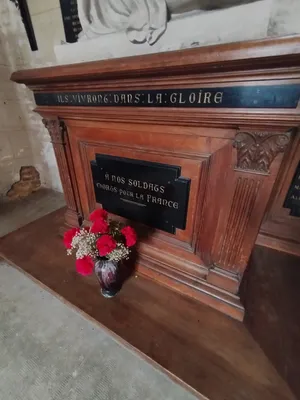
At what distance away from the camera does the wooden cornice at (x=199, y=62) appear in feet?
1.81

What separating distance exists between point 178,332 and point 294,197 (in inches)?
40.2

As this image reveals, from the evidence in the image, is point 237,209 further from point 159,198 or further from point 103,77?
point 103,77

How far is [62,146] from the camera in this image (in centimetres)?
125

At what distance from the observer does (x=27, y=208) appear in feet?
6.67

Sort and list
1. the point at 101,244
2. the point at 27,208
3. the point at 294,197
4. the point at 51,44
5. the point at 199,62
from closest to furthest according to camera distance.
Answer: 1. the point at 199,62
2. the point at 101,244
3. the point at 294,197
4. the point at 51,44
5. the point at 27,208

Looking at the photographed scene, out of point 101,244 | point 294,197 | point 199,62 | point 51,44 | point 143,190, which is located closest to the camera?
point 199,62

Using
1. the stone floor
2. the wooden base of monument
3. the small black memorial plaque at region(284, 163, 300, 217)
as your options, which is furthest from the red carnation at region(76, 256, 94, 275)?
the small black memorial plaque at region(284, 163, 300, 217)

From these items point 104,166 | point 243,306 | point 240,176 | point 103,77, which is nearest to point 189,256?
point 243,306

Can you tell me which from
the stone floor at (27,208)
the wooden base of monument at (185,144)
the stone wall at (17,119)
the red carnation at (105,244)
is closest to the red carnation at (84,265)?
the red carnation at (105,244)

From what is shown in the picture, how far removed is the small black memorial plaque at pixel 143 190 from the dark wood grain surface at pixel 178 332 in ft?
1.28

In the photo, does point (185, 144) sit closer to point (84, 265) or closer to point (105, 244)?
point (105, 244)

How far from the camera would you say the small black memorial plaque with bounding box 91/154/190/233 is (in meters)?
1.00

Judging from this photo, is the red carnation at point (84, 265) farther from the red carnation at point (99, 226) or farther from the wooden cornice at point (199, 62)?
the wooden cornice at point (199, 62)


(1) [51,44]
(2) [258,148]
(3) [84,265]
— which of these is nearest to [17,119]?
(1) [51,44]
